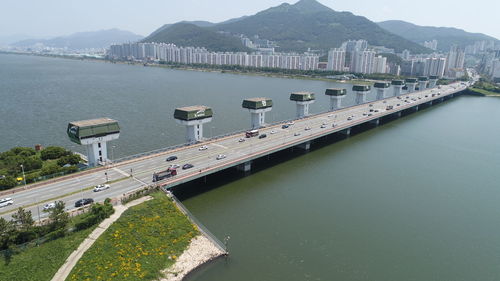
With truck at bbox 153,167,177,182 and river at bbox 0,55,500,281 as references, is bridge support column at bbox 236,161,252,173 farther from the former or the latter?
truck at bbox 153,167,177,182

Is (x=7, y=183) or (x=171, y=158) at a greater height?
(x=7, y=183)

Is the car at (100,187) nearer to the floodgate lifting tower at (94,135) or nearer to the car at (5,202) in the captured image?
the car at (5,202)

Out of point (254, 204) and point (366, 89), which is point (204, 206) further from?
point (366, 89)

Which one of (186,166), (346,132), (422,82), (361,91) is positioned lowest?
(346,132)

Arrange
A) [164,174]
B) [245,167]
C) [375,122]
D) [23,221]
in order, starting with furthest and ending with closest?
[375,122], [245,167], [164,174], [23,221]

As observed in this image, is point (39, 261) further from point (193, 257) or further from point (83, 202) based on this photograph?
point (193, 257)

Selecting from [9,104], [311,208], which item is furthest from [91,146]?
[9,104]

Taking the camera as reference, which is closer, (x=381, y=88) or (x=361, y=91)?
(x=361, y=91)

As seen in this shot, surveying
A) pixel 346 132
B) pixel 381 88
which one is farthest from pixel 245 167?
pixel 381 88
